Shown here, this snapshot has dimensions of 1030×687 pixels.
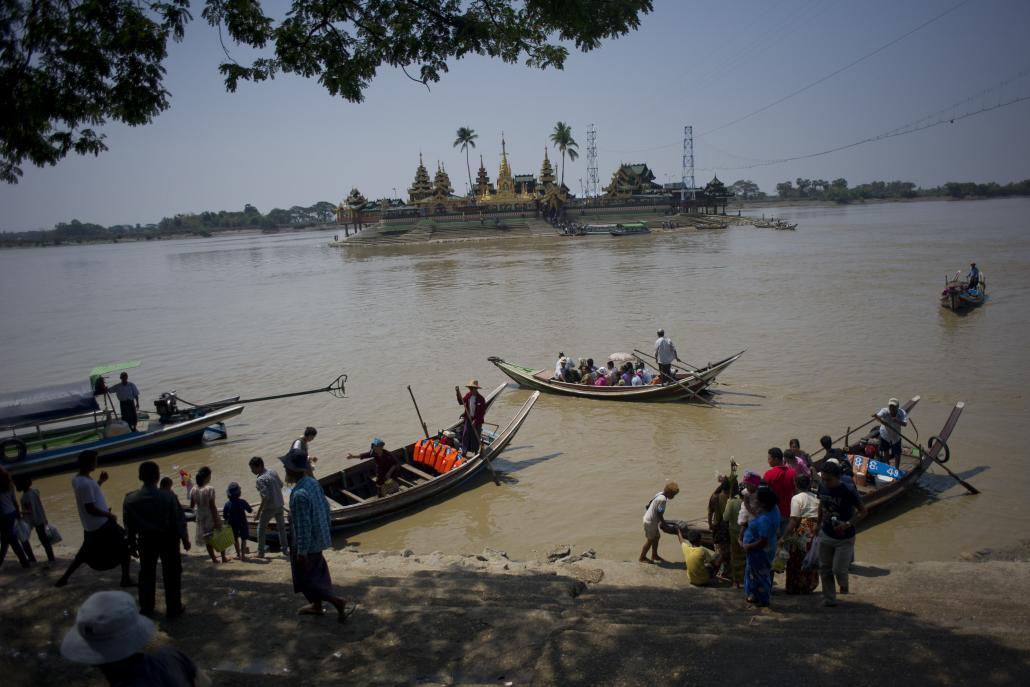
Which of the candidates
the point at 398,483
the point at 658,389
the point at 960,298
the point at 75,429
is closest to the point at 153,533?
the point at 398,483

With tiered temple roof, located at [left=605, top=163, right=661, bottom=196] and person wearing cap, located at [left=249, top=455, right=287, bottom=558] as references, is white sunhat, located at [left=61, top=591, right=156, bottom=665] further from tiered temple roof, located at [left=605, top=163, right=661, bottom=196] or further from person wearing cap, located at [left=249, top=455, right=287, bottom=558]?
tiered temple roof, located at [left=605, top=163, right=661, bottom=196]

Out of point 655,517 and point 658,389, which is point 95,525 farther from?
point 658,389

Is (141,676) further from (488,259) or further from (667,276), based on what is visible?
(488,259)

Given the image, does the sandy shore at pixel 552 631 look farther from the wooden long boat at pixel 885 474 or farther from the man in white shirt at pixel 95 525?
the wooden long boat at pixel 885 474

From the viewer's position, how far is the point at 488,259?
49812mm

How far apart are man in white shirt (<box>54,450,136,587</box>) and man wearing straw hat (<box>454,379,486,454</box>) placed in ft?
16.2

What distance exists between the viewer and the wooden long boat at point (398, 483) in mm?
7691

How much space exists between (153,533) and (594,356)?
14028 millimetres

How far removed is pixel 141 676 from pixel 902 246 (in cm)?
5255

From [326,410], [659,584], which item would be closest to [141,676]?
[659,584]

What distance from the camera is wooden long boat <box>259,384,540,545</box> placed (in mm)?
7691

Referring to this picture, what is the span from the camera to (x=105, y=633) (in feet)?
6.47

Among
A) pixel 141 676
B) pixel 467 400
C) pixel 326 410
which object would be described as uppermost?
pixel 141 676

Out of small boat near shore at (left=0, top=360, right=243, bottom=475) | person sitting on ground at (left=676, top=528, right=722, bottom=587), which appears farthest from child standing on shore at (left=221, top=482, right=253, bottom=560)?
small boat near shore at (left=0, top=360, right=243, bottom=475)
